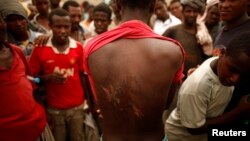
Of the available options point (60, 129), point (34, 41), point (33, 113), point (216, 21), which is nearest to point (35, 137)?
point (33, 113)

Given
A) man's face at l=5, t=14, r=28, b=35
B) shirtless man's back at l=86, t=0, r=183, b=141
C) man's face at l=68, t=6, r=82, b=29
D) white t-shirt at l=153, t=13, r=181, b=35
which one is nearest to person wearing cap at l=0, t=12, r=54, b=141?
man's face at l=5, t=14, r=28, b=35

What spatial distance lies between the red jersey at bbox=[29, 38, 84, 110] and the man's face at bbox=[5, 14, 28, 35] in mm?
292

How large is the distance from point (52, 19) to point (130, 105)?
7.44ft

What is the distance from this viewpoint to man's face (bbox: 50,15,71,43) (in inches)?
147

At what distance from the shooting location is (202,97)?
2309 millimetres

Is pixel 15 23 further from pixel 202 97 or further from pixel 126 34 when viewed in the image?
pixel 202 97

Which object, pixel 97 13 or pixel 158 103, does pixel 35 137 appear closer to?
pixel 158 103

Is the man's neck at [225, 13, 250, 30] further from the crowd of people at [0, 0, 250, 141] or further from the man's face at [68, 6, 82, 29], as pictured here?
the man's face at [68, 6, 82, 29]

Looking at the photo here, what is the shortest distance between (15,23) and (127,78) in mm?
1933

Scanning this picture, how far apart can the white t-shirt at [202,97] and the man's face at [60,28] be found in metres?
1.76

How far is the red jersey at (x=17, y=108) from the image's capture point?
268cm

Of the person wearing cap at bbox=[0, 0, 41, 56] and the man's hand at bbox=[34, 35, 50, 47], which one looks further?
the man's hand at bbox=[34, 35, 50, 47]

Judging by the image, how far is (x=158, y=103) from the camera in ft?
6.48

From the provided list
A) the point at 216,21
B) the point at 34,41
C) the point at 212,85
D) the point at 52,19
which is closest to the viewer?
the point at 212,85
